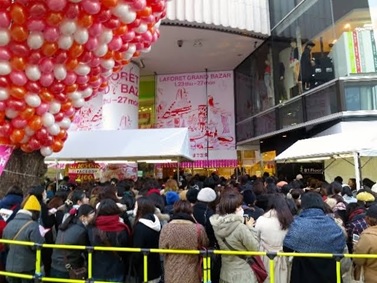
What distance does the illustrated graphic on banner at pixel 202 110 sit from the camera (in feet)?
60.4

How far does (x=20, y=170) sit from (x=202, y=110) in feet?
41.3

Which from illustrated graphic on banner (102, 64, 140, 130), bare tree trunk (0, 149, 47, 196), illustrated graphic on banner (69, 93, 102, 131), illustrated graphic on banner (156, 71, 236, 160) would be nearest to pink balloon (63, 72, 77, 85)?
bare tree trunk (0, 149, 47, 196)

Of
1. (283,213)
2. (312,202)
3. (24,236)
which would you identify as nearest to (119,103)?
(24,236)

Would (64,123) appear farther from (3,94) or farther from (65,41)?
(65,41)

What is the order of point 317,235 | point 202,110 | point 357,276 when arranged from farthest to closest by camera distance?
point 202,110 < point 357,276 < point 317,235

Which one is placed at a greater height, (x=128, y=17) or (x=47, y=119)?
(x=128, y=17)

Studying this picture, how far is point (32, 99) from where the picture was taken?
497cm

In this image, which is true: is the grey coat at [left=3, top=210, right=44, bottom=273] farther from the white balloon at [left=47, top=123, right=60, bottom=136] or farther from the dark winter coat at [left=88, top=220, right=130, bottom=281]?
the white balloon at [left=47, top=123, right=60, bottom=136]

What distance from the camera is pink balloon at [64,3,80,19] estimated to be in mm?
4512

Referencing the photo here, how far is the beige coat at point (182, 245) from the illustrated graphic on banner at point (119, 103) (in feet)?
40.4

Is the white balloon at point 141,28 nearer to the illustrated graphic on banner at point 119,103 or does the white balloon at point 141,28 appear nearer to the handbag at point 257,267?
the handbag at point 257,267

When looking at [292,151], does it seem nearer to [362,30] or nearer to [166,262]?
[362,30]

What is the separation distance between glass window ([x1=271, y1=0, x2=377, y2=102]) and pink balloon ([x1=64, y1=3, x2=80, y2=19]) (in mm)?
6375

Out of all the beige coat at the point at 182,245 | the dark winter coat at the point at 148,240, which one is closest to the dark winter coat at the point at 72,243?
the dark winter coat at the point at 148,240
